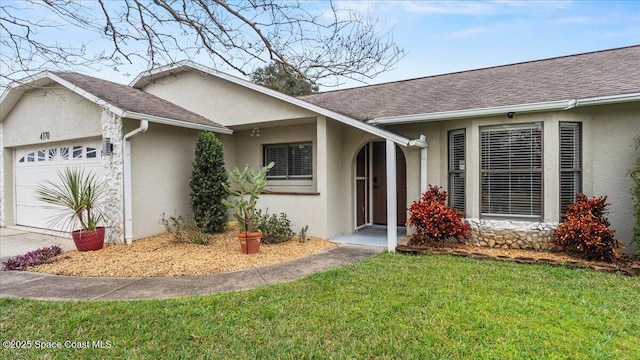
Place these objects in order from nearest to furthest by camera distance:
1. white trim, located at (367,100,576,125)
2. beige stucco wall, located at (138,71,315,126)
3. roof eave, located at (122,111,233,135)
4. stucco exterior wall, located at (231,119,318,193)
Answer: white trim, located at (367,100,576,125) → roof eave, located at (122,111,233,135) → beige stucco wall, located at (138,71,315,126) → stucco exterior wall, located at (231,119,318,193)

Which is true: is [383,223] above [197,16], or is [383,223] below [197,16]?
below

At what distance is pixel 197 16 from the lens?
5.37 meters

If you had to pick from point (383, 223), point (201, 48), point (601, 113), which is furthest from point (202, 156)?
point (601, 113)

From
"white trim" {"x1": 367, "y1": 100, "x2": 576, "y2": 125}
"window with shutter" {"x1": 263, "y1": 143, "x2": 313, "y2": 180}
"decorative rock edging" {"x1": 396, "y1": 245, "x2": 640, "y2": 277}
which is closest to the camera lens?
"decorative rock edging" {"x1": 396, "y1": 245, "x2": 640, "y2": 277}

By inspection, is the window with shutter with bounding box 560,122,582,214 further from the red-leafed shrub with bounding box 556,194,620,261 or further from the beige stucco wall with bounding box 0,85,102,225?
the beige stucco wall with bounding box 0,85,102,225

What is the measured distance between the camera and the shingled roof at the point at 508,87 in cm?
666

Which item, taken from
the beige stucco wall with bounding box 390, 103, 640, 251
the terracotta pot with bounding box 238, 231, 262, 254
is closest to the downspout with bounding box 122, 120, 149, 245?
the terracotta pot with bounding box 238, 231, 262, 254

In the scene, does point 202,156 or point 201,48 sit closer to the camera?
point 201,48

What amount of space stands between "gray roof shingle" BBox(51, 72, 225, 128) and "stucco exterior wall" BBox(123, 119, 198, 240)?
401mm

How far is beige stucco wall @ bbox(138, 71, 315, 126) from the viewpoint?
29.6 ft

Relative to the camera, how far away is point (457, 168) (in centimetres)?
762

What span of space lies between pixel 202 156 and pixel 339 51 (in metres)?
4.85

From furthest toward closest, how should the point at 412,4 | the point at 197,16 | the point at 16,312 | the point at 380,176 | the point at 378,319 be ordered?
the point at 380,176 < the point at 412,4 < the point at 197,16 < the point at 16,312 < the point at 378,319

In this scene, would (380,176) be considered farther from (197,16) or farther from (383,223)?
(197,16)
